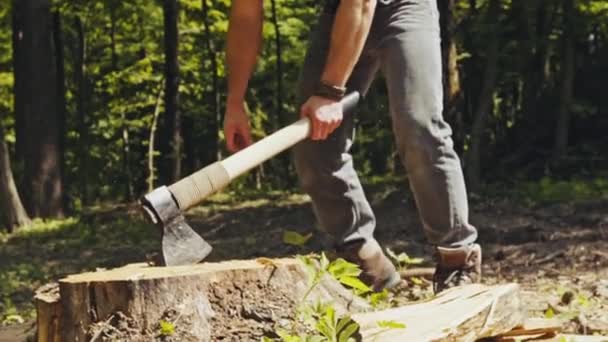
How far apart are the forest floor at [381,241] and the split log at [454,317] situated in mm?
831

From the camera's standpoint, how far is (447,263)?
17.0 feet

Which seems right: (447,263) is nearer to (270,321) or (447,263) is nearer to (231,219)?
(270,321)

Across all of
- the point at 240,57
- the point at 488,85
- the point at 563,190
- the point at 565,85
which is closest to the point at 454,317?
the point at 240,57

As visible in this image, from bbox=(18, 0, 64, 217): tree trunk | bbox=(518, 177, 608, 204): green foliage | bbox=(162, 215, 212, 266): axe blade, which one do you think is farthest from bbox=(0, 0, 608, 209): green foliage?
bbox=(162, 215, 212, 266): axe blade

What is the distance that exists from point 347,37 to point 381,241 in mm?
6366

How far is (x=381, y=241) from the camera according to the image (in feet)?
35.8

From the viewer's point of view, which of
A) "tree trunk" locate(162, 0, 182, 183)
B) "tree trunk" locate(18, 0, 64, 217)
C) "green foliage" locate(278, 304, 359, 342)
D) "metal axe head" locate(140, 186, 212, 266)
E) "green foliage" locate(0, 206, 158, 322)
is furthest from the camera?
"tree trunk" locate(162, 0, 182, 183)

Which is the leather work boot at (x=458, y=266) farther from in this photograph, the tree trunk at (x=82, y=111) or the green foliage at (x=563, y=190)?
the tree trunk at (x=82, y=111)

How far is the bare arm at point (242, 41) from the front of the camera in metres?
5.18

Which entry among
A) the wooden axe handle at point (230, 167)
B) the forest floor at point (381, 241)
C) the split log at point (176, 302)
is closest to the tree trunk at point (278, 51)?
the forest floor at point (381, 241)

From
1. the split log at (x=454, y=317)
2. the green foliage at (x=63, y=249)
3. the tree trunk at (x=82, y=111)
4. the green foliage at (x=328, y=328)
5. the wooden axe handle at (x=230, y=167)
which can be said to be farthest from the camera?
the tree trunk at (x=82, y=111)

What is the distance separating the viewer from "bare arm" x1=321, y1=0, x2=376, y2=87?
Result: 4.70 m

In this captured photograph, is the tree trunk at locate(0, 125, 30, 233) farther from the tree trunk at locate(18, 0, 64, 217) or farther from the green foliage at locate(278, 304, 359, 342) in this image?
the green foliage at locate(278, 304, 359, 342)

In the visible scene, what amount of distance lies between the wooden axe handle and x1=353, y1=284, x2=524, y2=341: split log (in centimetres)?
78
